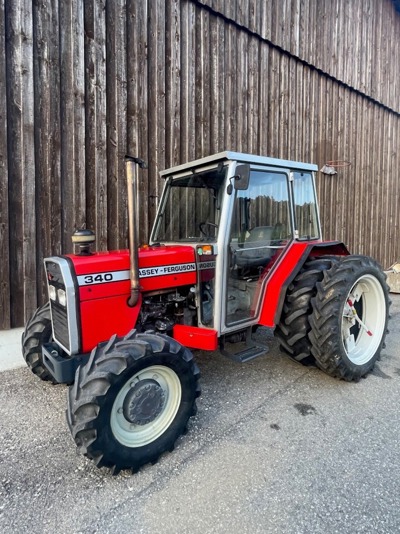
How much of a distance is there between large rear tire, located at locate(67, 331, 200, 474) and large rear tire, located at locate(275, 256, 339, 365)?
1.20 m

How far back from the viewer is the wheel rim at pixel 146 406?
81.7 inches

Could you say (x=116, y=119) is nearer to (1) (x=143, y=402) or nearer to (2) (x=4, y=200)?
(2) (x=4, y=200)

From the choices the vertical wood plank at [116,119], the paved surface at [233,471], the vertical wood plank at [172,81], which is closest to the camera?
the paved surface at [233,471]

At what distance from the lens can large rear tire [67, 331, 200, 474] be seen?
6.23 feet

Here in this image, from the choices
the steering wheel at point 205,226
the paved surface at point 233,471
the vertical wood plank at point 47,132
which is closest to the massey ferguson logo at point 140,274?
the steering wheel at point 205,226

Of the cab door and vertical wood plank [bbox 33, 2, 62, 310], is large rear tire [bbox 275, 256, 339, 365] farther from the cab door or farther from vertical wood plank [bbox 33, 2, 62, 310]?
vertical wood plank [bbox 33, 2, 62, 310]

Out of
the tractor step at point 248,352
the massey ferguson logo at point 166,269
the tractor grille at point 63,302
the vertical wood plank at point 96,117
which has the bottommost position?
the tractor step at point 248,352

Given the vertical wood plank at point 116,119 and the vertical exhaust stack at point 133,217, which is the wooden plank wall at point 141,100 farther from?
the vertical exhaust stack at point 133,217

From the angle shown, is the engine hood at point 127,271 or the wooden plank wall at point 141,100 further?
the wooden plank wall at point 141,100

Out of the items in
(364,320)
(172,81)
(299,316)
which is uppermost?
(172,81)

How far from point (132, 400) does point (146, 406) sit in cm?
10

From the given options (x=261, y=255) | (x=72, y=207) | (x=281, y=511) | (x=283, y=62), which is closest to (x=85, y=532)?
(x=281, y=511)

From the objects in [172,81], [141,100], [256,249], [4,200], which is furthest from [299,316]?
[172,81]

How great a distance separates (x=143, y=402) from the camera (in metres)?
2.11
